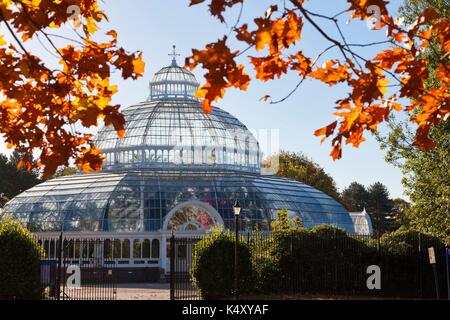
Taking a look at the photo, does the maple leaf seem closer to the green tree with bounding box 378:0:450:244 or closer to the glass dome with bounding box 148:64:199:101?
the green tree with bounding box 378:0:450:244

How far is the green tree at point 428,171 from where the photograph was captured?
21.8 metres

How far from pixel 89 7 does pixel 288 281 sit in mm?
16383

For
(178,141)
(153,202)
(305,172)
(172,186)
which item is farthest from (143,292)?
(305,172)

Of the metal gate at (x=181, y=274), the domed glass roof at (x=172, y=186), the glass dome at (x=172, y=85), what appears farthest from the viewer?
the glass dome at (x=172, y=85)

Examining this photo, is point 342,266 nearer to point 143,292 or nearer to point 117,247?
point 143,292

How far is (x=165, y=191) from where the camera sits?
127 feet

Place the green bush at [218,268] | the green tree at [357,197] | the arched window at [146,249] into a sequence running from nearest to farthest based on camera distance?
the green bush at [218,268] < the arched window at [146,249] < the green tree at [357,197]

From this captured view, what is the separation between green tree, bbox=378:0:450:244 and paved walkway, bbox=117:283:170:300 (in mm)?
8621

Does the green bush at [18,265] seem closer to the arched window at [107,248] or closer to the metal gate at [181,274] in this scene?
the metal gate at [181,274]

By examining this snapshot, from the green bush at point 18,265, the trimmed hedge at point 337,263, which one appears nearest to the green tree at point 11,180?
the green bush at point 18,265

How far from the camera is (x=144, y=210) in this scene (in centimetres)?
3744

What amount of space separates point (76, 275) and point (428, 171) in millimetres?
13945

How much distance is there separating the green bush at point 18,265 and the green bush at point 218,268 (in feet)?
15.2
